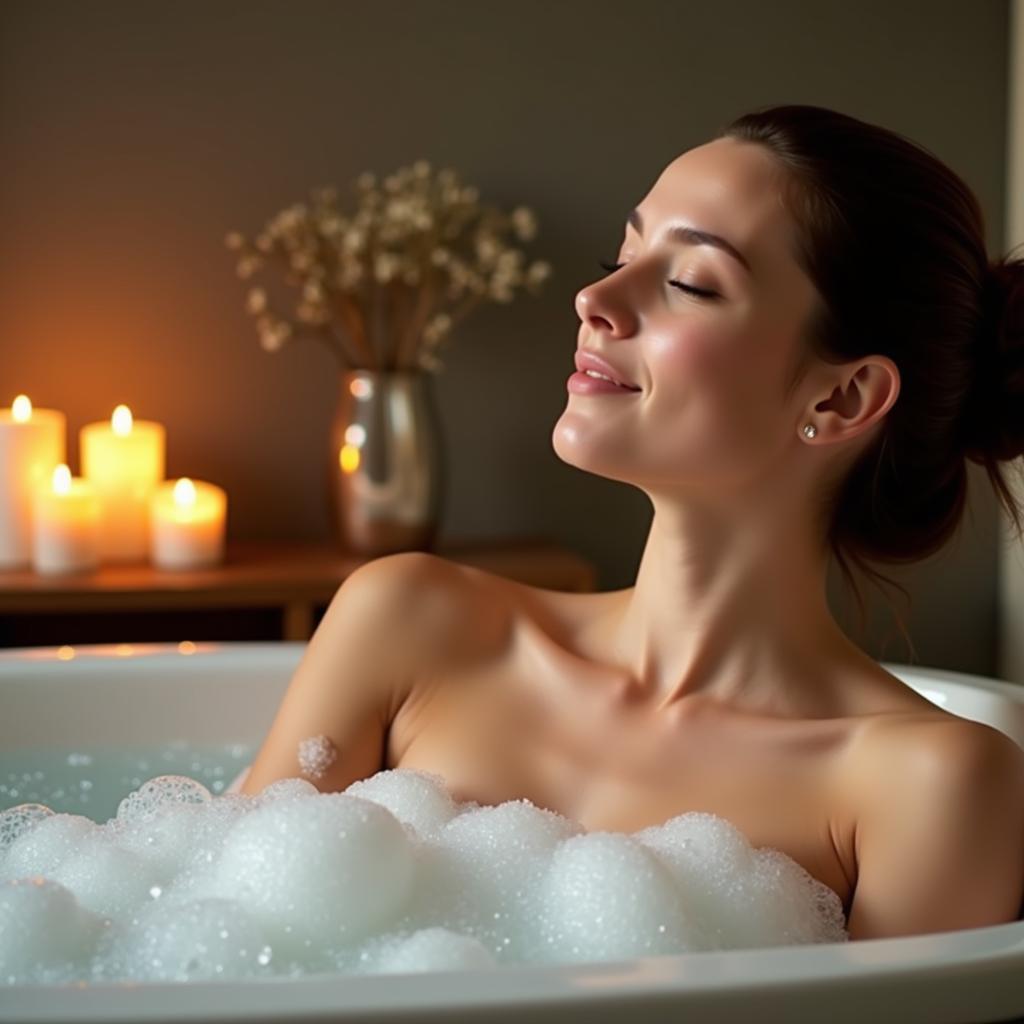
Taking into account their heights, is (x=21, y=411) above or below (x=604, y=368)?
below

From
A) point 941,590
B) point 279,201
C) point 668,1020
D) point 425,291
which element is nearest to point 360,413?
point 425,291

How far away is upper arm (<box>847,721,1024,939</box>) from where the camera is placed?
51.6 inches

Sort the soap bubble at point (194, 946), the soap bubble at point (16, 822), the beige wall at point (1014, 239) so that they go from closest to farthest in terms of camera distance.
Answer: the soap bubble at point (194, 946)
the soap bubble at point (16, 822)
the beige wall at point (1014, 239)

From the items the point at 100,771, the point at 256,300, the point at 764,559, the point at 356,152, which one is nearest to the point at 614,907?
the point at 764,559

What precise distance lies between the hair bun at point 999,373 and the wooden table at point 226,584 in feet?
5.00

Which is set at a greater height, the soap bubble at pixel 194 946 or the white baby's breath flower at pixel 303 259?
the white baby's breath flower at pixel 303 259

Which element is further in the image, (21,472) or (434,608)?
(21,472)

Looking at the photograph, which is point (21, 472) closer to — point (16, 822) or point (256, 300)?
point (256, 300)

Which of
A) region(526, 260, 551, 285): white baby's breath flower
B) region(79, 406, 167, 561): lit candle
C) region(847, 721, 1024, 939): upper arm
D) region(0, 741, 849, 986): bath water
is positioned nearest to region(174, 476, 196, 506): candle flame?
region(79, 406, 167, 561): lit candle

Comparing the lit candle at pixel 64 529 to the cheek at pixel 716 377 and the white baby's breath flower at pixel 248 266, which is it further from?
the cheek at pixel 716 377

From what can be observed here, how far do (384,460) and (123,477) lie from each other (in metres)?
0.49

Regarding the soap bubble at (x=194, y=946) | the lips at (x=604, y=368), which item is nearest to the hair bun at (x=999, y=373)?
the lips at (x=604, y=368)

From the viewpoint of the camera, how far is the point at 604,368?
1444 mm

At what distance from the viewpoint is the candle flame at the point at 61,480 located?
298cm
